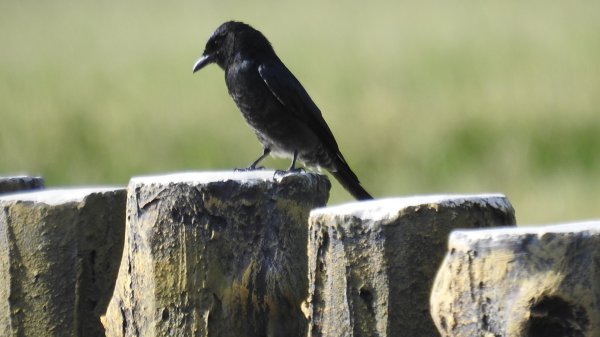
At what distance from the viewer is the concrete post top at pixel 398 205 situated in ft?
9.29

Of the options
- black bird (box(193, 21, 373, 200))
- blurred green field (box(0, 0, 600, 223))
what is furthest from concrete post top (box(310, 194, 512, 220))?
blurred green field (box(0, 0, 600, 223))

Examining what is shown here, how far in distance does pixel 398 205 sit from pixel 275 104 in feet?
7.69

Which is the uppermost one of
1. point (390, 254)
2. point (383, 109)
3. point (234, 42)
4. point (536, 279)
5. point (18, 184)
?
point (383, 109)

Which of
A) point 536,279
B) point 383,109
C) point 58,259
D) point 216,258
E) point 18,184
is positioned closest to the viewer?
point 536,279

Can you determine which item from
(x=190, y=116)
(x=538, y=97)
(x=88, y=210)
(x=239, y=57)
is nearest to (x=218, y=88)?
(x=190, y=116)

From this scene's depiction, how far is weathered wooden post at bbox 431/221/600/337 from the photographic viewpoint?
2.45 metres

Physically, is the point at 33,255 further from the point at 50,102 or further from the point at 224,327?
the point at 50,102

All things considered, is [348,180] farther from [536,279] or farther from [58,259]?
[536,279]

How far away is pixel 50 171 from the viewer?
33.2ft

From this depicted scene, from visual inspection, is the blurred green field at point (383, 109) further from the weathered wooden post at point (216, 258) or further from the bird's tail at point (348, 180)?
the weathered wooden post at point (216, 258)

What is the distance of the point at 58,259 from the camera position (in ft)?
11.3

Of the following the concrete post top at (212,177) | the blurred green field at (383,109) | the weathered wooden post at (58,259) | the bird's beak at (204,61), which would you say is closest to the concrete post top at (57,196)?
the weathered wooden post at (58,259)

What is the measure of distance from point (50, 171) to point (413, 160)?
105 inches

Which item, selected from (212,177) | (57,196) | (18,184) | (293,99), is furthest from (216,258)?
(293,99)
